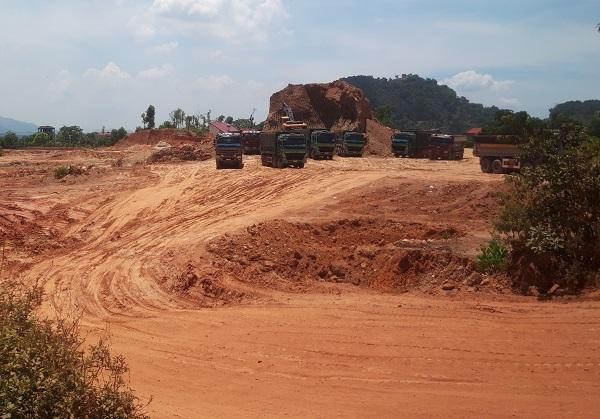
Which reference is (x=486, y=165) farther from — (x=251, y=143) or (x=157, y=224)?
(x=157, y=224)

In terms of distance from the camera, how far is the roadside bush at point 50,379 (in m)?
4.79

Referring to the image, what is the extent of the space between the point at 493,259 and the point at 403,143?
83.7 feet

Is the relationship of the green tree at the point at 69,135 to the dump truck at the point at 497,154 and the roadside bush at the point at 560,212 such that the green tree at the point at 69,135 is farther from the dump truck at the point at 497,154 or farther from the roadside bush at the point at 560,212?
the roadside bush at the point at 560,212

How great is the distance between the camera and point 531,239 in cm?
1100

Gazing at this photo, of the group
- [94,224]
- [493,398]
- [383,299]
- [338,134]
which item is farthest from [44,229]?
[338,134]

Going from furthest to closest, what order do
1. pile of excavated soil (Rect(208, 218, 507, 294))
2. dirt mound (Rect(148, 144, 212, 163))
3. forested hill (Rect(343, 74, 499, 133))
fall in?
1. forested hill (Rect(343, 74, 499, 133))
2. dirt mound (Rect(148, 144, 212, 163))
3. pile of excavated soil (Rect(208, 218, 507, 294))

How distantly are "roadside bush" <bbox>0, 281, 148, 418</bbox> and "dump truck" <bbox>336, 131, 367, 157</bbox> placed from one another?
29.9 meters

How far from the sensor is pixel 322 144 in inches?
1244

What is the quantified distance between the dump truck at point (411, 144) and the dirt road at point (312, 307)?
1551 cm

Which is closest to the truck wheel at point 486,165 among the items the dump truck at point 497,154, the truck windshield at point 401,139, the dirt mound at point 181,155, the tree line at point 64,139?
the dump truck at point 497,154

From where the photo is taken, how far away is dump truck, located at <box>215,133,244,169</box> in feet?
91.8

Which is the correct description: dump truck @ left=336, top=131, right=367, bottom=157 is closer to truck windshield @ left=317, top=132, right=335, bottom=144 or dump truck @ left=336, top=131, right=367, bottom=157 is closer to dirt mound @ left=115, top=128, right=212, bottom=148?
truck windshield @ left=317, top=132, right=335, bottom=144

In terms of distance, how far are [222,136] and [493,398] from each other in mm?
22861

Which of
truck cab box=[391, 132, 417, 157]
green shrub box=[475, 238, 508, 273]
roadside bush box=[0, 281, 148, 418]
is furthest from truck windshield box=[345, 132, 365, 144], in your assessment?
roadside bush box=[0, 281, 148, 418]
